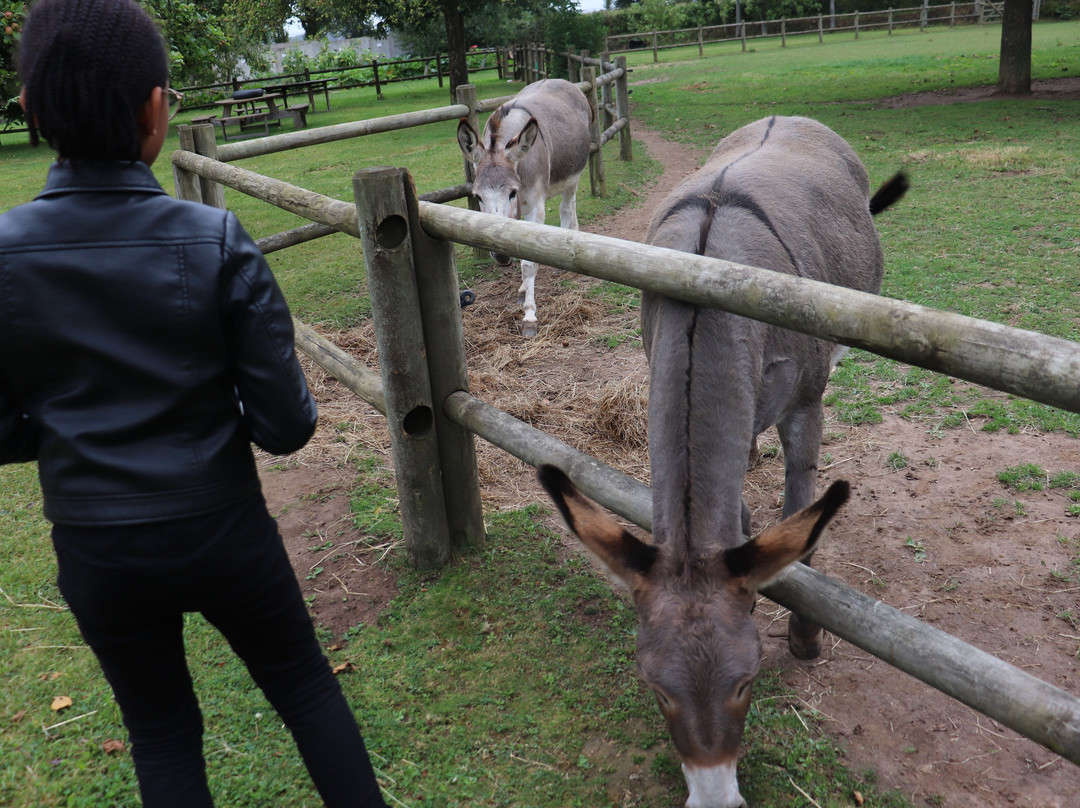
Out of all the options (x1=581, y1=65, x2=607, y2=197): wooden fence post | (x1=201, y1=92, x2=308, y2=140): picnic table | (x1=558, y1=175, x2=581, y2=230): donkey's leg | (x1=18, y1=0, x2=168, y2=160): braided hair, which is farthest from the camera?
(x1=201, y1=92, x2=308, y2=140): picnic table

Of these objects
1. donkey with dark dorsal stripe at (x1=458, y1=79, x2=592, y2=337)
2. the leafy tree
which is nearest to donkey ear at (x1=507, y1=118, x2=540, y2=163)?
donkey with dark dorsal stripe at (x1=458, y1=79, x2=592, y2=337)

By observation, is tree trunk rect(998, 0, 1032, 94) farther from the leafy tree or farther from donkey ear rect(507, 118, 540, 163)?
the leafy tree

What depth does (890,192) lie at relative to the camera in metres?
4.11

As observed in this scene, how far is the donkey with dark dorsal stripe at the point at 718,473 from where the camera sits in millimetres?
1852

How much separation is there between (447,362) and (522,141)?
164 inches

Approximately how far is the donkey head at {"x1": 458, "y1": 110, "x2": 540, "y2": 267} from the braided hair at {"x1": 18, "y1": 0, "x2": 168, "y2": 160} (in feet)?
17.3

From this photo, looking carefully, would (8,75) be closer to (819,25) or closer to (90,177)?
(90,177)

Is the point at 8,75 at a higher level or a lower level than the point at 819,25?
lower

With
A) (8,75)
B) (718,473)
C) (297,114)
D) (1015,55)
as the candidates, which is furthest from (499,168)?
(8,75)

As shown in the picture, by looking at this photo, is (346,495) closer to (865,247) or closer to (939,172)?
(865,247)

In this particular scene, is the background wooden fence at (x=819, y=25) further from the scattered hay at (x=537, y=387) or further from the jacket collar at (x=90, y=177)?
the jacket collar at (x=90, y=177)

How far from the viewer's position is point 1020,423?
4281 millimetres

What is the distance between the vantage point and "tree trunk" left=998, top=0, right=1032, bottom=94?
47.4 feet

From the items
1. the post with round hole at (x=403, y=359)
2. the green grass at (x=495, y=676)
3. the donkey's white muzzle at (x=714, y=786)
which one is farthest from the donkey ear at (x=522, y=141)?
the donkey's white muzzle at (x=714, y=786)
